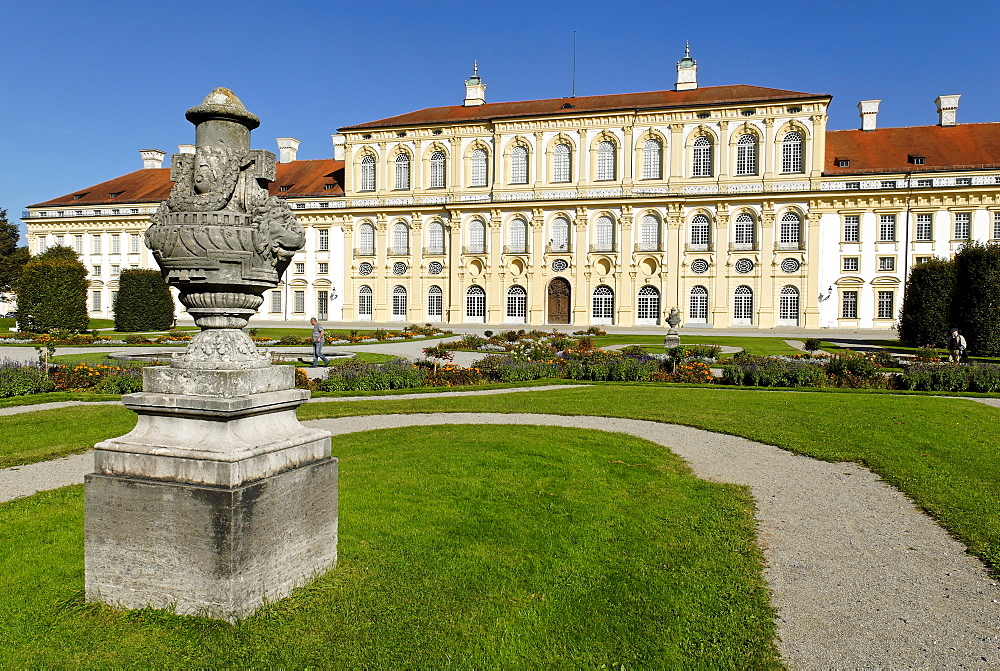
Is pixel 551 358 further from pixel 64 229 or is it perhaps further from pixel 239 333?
pixel 64 229

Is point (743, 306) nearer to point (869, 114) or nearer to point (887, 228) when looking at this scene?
point (887, 228)

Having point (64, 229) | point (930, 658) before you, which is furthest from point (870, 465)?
point (64, 229)

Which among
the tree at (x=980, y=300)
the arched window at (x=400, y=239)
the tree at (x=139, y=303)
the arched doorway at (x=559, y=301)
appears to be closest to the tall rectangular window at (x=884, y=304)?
the arched doorway at (x=559, y=301)

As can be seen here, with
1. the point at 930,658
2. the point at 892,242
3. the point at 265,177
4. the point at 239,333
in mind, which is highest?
the point at 892,242

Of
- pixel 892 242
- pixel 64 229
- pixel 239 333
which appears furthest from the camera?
pixel 64 229

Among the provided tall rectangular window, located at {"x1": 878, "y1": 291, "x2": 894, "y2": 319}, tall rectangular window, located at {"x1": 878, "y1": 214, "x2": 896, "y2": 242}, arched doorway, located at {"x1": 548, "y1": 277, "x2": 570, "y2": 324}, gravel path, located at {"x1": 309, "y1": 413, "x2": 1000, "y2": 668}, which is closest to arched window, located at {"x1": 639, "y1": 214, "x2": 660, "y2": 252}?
arched doorway, located at {"x1": 548, "y1": 277, "x2": 570, "y2": 324}

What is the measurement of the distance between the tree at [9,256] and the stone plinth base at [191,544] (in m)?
49.9

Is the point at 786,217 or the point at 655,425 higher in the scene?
the point at 786,217

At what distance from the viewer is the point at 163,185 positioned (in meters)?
56.1

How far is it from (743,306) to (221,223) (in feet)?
147

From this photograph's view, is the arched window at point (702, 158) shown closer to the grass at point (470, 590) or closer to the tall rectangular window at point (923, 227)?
the tall rectangular window at point (923, 227)

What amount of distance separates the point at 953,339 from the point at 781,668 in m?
21.9

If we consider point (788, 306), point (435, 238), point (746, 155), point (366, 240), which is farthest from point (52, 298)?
point (788, 306)

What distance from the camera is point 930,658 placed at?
344cm
